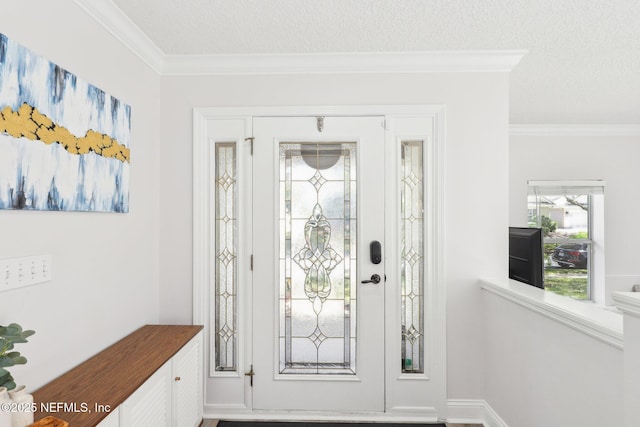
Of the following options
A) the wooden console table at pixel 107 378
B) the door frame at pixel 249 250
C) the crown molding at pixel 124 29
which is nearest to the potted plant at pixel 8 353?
the wooden console table at pixel 107 378

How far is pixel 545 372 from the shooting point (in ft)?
5.65

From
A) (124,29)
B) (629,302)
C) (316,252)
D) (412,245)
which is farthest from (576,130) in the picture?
(124,29)

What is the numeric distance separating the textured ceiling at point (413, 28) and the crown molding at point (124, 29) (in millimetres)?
44

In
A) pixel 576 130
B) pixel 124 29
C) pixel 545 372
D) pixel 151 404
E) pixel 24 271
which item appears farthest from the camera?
pixel 576 130

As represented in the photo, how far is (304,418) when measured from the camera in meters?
2.38

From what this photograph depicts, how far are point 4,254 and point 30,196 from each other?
0.78 ft

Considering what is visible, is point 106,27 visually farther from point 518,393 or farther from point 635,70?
point 635,70

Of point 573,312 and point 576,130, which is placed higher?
point 576,130

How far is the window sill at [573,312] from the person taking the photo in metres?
1.30

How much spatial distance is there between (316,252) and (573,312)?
58.6 inches

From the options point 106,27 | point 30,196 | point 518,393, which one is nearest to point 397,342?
point 518,393

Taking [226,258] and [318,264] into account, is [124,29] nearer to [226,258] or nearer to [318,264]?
[226,258]

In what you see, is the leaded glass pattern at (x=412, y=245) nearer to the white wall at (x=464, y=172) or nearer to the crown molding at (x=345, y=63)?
the white wall at (x=464, y=172)

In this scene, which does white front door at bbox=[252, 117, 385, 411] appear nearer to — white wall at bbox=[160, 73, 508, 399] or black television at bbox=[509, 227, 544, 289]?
white wall at bbox=[160, 73, 508, 399]
